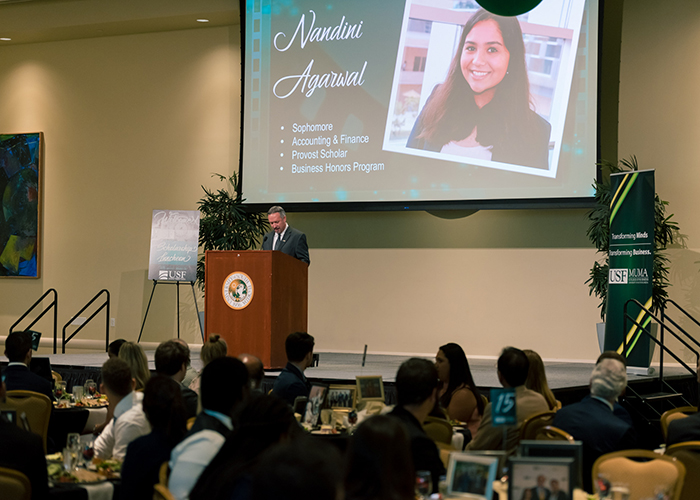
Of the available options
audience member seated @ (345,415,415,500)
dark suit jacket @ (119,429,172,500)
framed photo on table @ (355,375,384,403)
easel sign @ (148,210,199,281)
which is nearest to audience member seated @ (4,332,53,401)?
framed photo on table @ (355,375,384,403)

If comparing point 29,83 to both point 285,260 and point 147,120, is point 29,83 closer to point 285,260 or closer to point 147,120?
point 147,120

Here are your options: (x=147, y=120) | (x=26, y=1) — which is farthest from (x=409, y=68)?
(x=26, y=1)

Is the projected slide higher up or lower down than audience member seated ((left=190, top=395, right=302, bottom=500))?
higher up

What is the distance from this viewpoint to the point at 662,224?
26.3 ft

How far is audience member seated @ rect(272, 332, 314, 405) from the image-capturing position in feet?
14.3

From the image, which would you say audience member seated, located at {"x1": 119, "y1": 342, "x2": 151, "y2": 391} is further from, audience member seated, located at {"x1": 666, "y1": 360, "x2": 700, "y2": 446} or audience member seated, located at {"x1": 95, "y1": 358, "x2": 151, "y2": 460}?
audience member seated, located at {"x1": 666, "y1": 360, "x2": 700, "y2": 446}

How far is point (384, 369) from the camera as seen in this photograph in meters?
7.20

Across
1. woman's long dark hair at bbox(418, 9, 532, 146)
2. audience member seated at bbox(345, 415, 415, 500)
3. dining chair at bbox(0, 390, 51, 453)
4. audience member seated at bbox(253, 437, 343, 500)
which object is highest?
woman's long dark hair at bbox(418, 9, 532, 146)

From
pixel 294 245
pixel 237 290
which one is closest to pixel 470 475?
pixel 237 290

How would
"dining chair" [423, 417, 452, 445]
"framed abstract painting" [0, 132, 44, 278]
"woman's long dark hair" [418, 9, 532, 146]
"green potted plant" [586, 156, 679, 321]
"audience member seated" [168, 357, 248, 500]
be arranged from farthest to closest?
"framed abstract painting" [0, 132, 44, 278] → "woman's long dark hair" [418, 9, 532, 146] → "green potted plant" [586, 156, 679, 321] → "dining chair" [423, 417, 452, 445] → "audience member seated" [168, 357, 248, 500]

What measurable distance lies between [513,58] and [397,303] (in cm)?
325

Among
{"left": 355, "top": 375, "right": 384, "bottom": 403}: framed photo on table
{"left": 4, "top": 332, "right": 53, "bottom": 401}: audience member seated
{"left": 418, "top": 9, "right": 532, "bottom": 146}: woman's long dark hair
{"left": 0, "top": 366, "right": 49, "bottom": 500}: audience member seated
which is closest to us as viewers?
{"left": 0, "top": 366, "right": 49, "bottom": 500}: audience member seated

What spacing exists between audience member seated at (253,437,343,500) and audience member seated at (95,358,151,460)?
219 cm

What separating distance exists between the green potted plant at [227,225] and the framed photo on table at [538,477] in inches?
279
